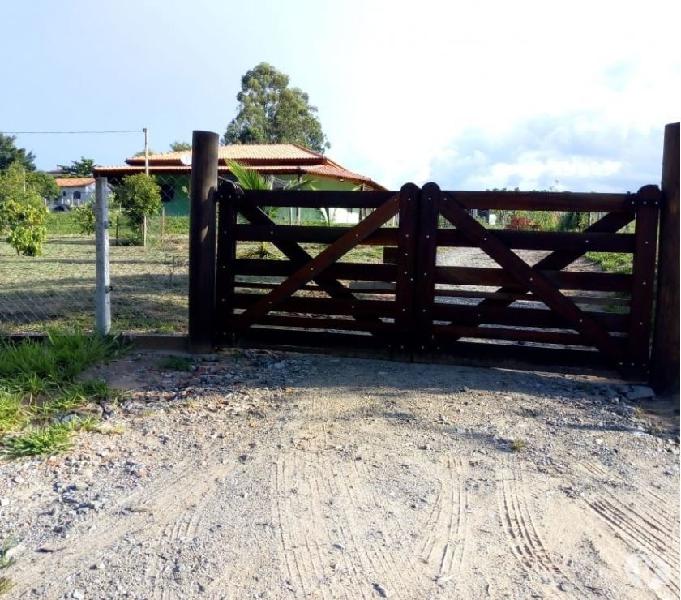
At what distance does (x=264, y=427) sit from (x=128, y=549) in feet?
5.31

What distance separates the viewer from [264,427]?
4.77m

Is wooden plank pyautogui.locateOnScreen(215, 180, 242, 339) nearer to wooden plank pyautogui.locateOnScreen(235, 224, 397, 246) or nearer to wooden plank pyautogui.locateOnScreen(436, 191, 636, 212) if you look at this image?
wooden plank pyautogui.locateOnScreen(235, 224, 397, 246)

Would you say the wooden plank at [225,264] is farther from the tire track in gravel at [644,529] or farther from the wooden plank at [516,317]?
the tire track in gravel at [644,529]

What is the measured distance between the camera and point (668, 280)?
18.7ft

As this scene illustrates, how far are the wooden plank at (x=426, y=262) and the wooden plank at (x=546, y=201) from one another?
0.16 metres

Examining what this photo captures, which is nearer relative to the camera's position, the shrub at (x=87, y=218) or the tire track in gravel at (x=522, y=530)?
the tire track in gravel at (x=522, y=530)

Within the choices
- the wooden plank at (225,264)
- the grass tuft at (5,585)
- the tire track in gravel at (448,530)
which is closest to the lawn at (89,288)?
the wooden plank at (225,264)

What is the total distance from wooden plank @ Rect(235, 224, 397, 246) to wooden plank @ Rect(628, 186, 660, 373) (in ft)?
6.37

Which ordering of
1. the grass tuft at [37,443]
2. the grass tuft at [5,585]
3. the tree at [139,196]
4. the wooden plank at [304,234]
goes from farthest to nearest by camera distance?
the tree at [139,196]
the wooden plank at [304,234]
the grass tuft at [37,443]
the grass tuft at [5,585]

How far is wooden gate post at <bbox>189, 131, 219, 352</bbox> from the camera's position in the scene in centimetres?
653

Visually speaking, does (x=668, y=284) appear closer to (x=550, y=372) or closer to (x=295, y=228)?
(x=550, y=372)

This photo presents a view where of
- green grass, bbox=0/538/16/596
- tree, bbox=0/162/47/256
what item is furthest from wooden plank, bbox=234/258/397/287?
tree, bbox=0/162/47/256

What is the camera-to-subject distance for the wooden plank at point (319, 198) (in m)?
6.19

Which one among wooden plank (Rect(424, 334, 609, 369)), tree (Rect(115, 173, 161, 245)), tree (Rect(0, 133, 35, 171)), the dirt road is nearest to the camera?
the dirt road
